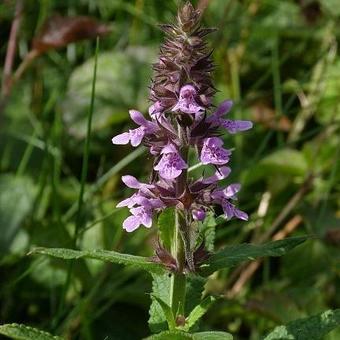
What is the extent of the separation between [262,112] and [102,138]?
0.63 meters

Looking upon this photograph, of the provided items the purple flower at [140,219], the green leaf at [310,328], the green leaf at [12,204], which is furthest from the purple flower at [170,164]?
the green leaf at [12,204]

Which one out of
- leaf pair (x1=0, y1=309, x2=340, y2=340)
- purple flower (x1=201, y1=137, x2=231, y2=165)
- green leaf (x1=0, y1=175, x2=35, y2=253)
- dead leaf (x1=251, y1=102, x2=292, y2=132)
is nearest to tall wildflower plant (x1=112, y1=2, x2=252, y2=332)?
purple flower (x1=201, y1=137, x2=231, y2=165)

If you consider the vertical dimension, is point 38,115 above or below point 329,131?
below

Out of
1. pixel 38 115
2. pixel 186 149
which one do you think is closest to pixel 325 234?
pixel 186 149

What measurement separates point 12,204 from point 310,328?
1241 millimetres

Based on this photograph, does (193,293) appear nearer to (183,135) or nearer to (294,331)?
(294,331)

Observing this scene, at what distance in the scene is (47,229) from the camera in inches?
84.7

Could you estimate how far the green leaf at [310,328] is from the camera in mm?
1249

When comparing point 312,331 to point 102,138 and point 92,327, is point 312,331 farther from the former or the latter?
point 102,138

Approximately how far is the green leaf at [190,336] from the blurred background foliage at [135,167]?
0.29m

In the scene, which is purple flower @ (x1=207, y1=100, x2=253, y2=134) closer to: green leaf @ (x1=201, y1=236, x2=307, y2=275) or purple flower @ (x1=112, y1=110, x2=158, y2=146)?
purple flower @ (x1=112, y1=110, x2=158, y2=146)

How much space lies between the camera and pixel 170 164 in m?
1.15

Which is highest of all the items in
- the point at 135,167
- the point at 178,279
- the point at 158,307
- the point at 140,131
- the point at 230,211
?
the point at 140,131

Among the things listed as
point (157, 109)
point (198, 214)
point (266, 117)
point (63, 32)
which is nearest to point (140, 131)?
point (157, 109)
